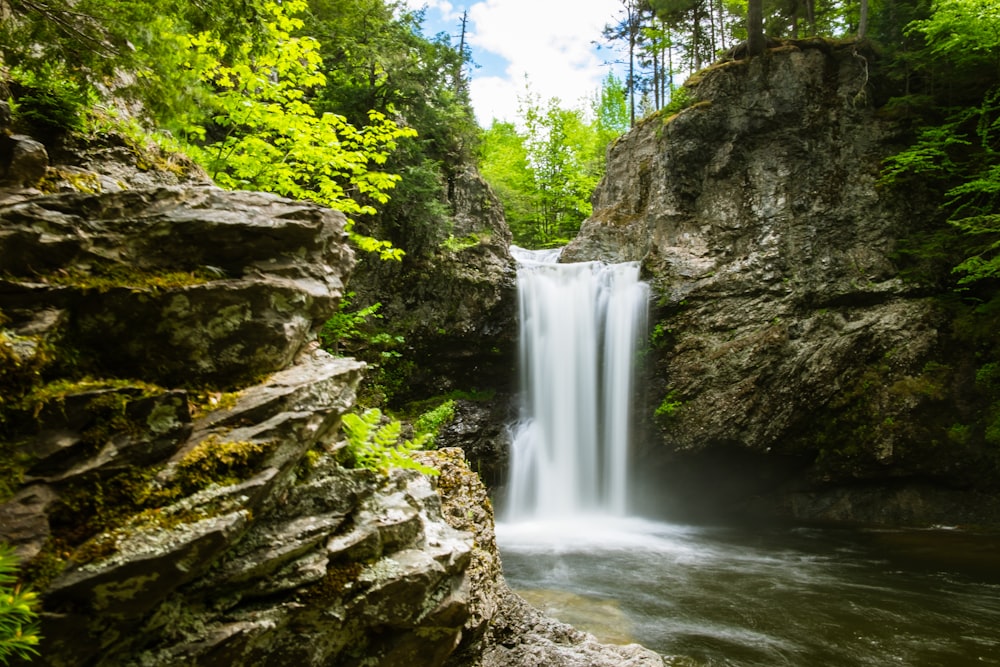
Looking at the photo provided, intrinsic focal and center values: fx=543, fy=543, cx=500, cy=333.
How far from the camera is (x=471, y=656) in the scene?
3.80 metres

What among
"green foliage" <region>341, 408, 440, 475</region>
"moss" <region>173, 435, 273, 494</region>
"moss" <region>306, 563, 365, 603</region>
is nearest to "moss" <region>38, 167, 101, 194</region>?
"moss" <region>173, 435, 273, 494</region>

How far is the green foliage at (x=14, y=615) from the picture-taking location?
182 centimetres

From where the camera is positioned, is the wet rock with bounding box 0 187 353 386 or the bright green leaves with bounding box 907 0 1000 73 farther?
the bright green leaves with bounding box 907 0 1000 73

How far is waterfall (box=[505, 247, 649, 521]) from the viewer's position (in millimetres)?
13117

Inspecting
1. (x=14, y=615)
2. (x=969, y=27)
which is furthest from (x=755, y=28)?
(x=14, y=615)

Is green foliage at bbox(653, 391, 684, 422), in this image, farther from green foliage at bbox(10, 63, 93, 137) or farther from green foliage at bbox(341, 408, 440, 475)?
green foliage at bbox(10, 63, 93, 137)

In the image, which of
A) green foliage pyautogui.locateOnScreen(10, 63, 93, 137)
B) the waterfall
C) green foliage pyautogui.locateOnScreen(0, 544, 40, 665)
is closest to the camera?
green foliage pyautogui.locateOnScreen(0, 544, 40, 665)

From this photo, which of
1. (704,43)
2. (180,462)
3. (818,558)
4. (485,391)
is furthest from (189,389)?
(704,43)

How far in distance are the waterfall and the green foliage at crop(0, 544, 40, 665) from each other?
11347 millimetres

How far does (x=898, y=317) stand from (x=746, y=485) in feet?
16.5

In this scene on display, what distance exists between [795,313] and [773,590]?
21.9 feet

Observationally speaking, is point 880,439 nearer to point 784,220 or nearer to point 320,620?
point 784,220

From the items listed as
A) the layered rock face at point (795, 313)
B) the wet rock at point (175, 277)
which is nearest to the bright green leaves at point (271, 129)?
the wet rock at point (175, 277)

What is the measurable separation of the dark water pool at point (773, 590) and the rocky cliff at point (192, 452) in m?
3.71
